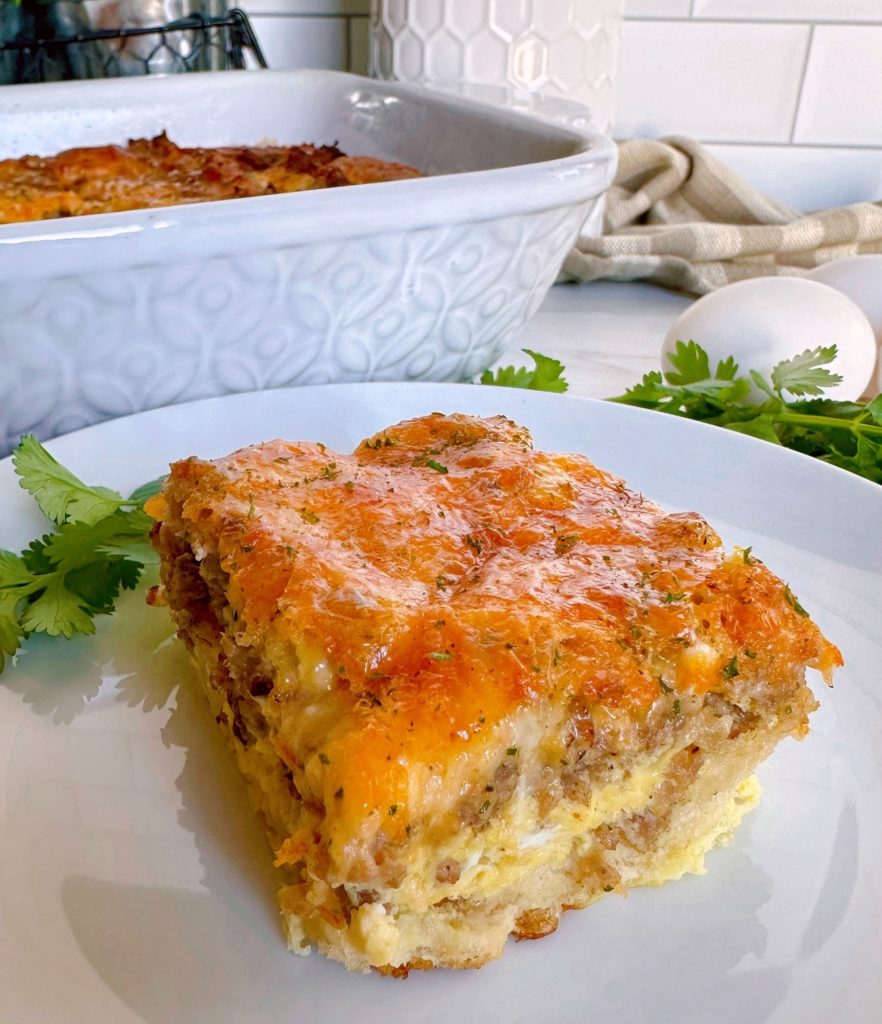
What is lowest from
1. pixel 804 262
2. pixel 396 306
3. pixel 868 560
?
pixel 804 262

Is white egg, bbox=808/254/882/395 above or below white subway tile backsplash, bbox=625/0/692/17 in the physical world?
below

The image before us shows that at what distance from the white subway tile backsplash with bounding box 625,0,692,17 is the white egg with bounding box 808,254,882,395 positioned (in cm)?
102

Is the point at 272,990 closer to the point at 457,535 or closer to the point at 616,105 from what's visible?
the point at 457,535

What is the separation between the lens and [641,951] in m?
0.79

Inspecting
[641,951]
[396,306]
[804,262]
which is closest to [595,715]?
[641,951]

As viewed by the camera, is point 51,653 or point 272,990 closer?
point 272,990

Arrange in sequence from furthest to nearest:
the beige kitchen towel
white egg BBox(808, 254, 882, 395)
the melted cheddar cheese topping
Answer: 1. the beige kitchen towel
2. white egg BBox(808, 254, 882, 395)
3. the melted cheddar cheese topping

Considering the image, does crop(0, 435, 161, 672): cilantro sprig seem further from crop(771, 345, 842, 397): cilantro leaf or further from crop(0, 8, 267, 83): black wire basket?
crop(0, 8, 267, 83): black wire basket

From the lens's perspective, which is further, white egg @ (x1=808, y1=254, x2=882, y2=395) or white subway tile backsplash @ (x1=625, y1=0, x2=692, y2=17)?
white subway tile backsplash @ (x1=625, y1=0, x2=692, y2=17)

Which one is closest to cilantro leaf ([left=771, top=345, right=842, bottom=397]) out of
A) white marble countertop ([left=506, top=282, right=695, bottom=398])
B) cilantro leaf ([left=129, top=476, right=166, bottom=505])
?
white marble countertop ([left=506, top=282, right=695, bottom=398])

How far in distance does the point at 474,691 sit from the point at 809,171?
8.59ft

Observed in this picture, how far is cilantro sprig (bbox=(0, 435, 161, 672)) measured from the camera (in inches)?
39.5

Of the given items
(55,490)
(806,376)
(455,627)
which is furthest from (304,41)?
(455,627)

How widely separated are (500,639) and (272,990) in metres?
0.29
